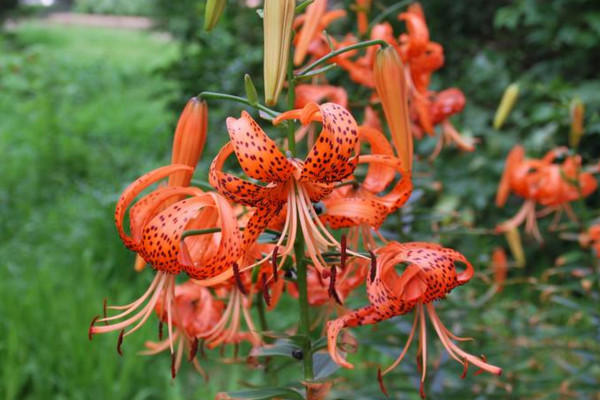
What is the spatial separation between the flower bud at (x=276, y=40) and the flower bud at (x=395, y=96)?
123 millimetres

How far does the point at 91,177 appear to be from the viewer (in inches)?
150

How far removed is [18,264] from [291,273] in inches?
76.9

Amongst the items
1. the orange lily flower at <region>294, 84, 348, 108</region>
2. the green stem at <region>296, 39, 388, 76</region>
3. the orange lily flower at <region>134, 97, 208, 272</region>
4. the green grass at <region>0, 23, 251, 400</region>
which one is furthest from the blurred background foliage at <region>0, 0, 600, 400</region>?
the green stem at <region>296, 39, 388, 76</region>

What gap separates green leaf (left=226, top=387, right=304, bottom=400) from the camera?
0.83 m

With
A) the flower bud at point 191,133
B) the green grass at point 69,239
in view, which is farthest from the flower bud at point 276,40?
the green grass at point 69,239

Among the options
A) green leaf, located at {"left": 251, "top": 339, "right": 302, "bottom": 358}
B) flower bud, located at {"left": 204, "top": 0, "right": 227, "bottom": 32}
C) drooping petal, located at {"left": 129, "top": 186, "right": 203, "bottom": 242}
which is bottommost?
green leaf, located at {"left": 251, "top": 339, "right": 302, "bottom": 358}

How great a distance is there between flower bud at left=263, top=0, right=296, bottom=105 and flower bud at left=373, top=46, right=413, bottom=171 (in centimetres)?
12

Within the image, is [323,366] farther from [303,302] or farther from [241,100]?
[241,100]

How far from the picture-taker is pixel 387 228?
4.97 ft

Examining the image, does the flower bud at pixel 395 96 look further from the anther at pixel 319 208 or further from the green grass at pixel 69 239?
the green grass at pixel 69 239

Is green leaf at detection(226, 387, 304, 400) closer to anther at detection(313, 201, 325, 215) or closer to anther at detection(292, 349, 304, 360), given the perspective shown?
anther at detection(292, 349, 304, 360)

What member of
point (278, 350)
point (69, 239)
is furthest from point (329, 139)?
point (69, 239)

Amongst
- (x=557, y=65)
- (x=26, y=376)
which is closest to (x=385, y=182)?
(x=26, y=376)

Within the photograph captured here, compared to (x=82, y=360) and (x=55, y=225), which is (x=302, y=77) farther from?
(x=55, y=225)
